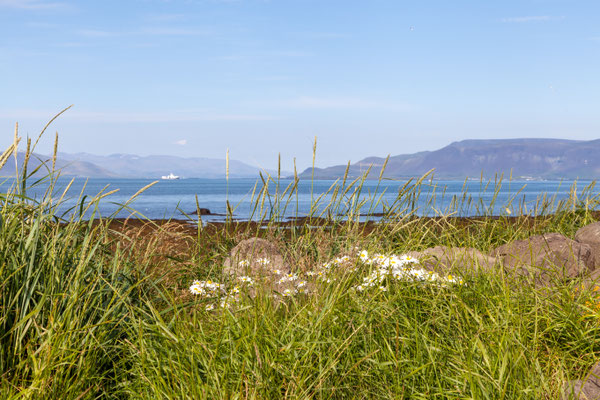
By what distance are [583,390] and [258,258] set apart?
304cm

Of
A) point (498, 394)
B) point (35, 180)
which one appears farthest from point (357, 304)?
point (35, 180)

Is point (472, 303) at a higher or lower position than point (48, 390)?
higher

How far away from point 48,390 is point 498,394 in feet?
8.53

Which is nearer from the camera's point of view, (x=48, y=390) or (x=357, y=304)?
(x=48, y=390)

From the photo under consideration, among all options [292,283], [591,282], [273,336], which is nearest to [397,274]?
[292,283]

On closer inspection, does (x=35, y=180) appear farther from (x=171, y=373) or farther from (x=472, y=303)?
(x=472, y=303)

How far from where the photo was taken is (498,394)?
125 inches

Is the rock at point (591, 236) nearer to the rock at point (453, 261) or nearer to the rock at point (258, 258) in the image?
the rock at point (453, 261)

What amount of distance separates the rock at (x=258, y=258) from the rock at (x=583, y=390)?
8.01 ft

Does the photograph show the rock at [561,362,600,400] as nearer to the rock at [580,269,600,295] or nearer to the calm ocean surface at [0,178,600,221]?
the rock at [580,269,600,295]

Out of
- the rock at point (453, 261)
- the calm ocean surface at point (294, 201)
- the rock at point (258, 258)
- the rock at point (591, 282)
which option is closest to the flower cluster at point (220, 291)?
the rock at point (258, 258)

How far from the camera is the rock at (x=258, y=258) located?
5105 mm

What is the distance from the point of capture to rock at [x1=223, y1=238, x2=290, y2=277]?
16.8 ft

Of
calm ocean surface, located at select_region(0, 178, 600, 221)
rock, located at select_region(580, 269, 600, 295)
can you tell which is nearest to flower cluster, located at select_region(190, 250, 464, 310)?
calm ocean surface, located at select_region(0, 178, 600, 221)
